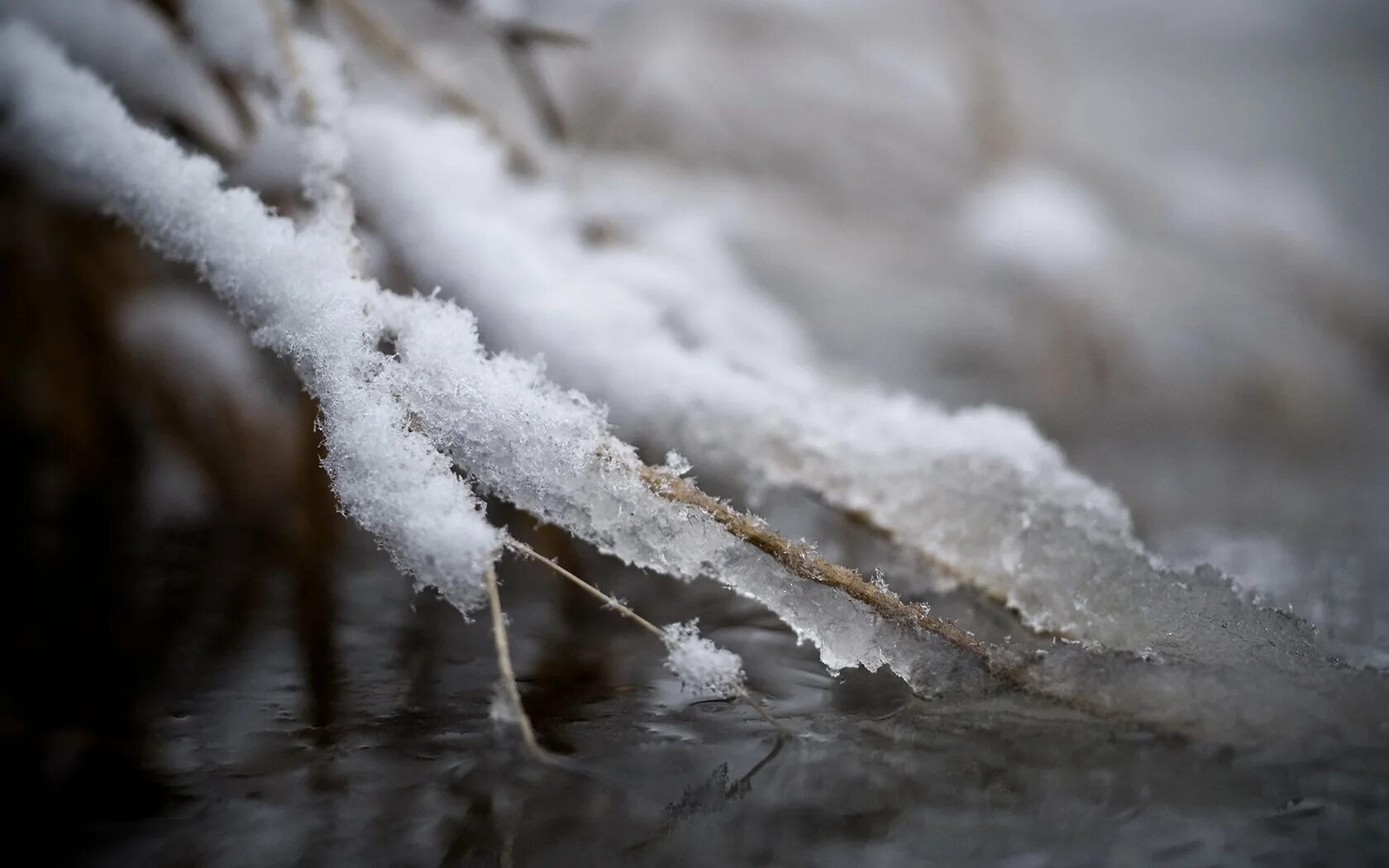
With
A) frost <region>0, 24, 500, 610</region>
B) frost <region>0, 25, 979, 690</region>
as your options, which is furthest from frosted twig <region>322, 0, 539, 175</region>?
frost <region>0, 25, 979, 690</region>

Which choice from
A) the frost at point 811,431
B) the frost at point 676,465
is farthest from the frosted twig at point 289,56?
the frost at point 676,465

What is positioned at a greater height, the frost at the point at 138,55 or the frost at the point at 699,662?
the frost at the point at 138,55

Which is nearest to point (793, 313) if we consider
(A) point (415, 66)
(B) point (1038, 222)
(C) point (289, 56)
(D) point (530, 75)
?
(B) point (1038, 222)

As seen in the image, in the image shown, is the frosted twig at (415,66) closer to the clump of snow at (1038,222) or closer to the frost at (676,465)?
the frost at (676,465)

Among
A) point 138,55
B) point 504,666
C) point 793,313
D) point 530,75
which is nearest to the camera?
point 504,666

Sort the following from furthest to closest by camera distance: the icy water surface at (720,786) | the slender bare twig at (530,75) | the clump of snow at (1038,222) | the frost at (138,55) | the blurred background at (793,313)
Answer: the clump of snow at (1038,222) → the slender bare twig at (530,75) → the frost at (138,55) → the blurred background at (793,313) → the icy water surface at (720,786)

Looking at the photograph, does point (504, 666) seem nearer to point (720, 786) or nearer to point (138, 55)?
point (720, 786)

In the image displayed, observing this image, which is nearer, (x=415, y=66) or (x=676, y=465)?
(x=676, y=465)

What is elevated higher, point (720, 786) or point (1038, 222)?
point (1038, 222)
